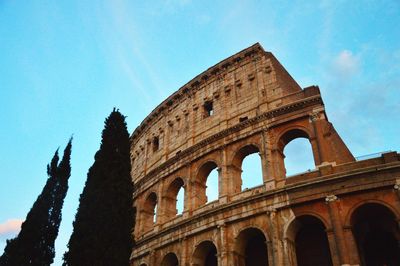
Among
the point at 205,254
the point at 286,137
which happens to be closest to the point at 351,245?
the point at 286,137

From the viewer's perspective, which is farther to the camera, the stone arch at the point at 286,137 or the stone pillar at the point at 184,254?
the stone pillar at the point at 184,254

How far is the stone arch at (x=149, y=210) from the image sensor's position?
24500 mm

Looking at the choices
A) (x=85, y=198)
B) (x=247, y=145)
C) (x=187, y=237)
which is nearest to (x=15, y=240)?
(x=85, y=198)

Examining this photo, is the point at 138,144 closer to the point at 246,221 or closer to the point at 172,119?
the point at 172,119

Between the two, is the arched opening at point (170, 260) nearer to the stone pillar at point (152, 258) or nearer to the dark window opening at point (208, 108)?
the stone pillar at point (152, 258)

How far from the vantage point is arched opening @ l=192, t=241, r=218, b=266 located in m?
18.8

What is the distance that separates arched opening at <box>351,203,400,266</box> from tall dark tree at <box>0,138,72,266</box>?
1664cm

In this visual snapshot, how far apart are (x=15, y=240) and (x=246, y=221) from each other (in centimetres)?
1390

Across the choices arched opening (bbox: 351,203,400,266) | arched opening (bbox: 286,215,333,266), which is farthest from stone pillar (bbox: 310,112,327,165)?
arched opening (bbox: 351,203,400,266)

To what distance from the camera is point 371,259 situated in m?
15.8

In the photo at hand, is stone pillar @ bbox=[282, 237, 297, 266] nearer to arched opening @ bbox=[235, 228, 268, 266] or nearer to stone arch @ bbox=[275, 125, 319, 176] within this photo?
arched opening @ bbox=[235, 228, 268, 266]

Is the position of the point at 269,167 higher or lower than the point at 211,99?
lower

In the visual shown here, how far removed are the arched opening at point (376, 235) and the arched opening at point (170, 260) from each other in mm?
9974

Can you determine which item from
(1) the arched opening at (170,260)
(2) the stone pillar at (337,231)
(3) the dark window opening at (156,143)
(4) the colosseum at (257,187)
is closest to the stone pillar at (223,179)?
(4) the colosseum at (257,187)
